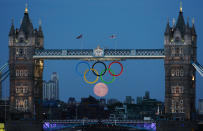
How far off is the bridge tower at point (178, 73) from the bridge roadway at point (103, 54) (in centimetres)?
220

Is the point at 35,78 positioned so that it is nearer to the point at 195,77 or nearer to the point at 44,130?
the point at 44,130

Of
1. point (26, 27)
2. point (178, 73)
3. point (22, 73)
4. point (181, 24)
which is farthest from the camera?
point (26, 27)

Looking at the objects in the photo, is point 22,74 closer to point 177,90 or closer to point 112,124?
point 112,124

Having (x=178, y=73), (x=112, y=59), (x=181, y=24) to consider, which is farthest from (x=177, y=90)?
(x=112, y=59)

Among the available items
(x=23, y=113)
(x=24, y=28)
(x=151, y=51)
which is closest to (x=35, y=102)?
(x=23, y=113)

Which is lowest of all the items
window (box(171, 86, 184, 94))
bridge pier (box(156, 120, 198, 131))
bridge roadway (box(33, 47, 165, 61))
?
bridge pier (box(156, 120, 198, 131))

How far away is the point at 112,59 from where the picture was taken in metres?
152

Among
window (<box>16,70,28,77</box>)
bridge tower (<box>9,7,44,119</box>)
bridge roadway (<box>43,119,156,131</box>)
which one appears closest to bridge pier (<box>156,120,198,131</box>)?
bridge roadway (<box>43,119,156,131</box>)

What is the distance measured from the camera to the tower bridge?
148 meters

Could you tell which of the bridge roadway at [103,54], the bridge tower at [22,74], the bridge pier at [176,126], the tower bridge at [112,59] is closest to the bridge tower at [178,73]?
the tower bridge at [112,59]

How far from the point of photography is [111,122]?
152875mm

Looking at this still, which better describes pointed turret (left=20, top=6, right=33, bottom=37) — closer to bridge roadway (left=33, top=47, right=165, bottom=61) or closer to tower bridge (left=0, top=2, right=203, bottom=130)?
tower bridge (left=0, top=2, right=203, bottom=130)

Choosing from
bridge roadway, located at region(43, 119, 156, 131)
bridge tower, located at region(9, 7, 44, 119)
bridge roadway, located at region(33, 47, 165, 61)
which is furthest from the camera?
bridge tower, located at region(9, 7, 44, 119)

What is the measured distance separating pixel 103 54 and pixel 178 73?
45.8 ft
